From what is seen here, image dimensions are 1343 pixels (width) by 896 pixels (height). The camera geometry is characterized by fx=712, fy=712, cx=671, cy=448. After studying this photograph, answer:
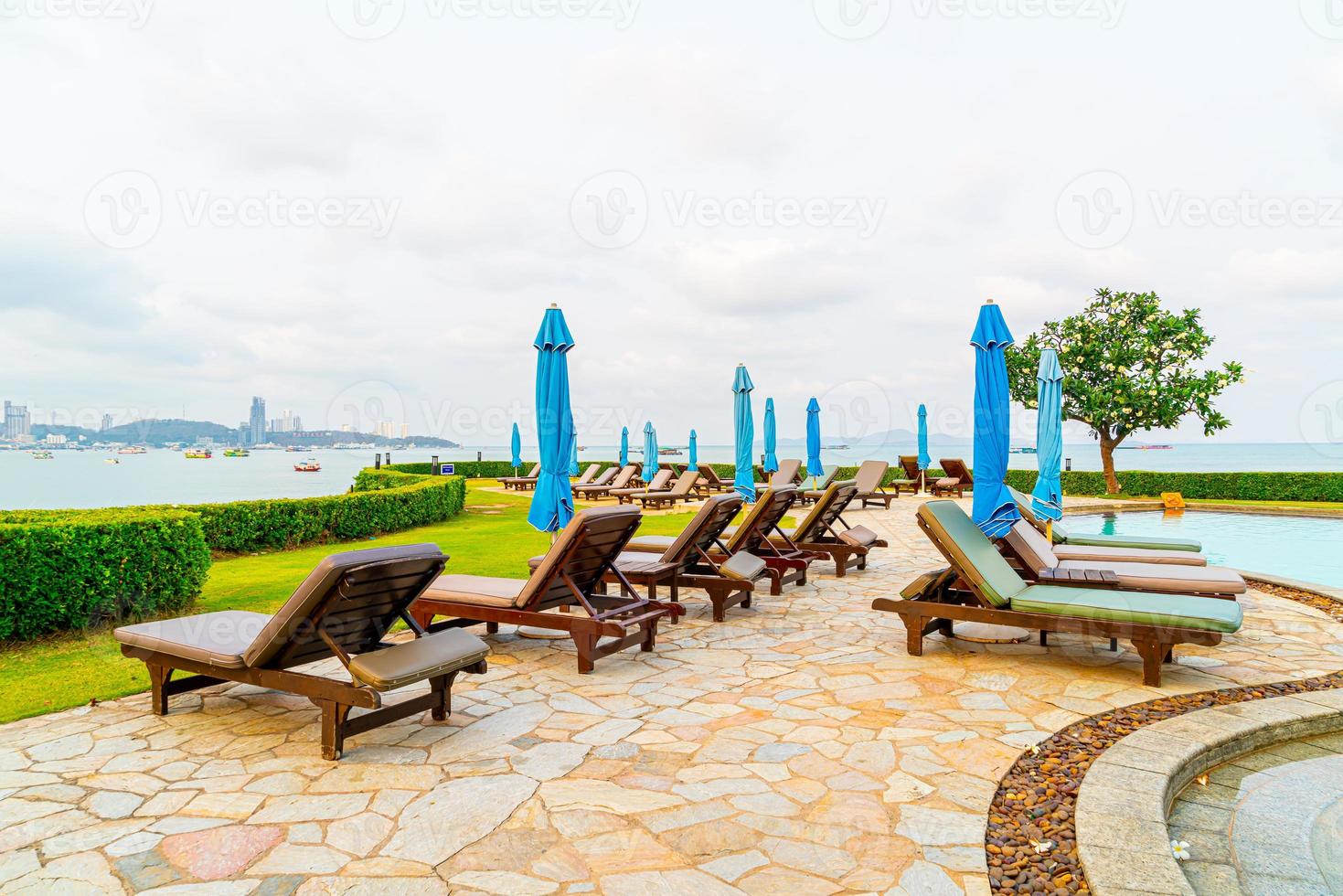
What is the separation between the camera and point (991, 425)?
20.6ft

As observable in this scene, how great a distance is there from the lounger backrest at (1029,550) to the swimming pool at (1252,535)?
4.48 metres

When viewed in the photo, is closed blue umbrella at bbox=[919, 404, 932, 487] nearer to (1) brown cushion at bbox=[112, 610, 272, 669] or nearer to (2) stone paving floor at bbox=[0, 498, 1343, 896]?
(2) stone paving floor at bbox=[0, 498, 1343, 896]

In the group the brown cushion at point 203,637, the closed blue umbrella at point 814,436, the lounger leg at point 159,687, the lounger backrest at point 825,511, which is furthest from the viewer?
the closed blue umbrella at point 814,436

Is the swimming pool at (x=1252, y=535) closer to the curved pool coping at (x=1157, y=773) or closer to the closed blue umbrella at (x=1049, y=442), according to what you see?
the closed blue umbrella at (x=1049, y=442)

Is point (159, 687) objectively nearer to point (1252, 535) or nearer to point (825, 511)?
point (825, 511)

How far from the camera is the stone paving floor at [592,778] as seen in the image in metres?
2.50

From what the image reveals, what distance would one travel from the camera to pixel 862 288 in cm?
2061

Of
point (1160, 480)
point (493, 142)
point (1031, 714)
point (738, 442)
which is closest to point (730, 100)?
point (493, 142)

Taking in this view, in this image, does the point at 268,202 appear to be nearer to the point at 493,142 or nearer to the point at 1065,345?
the point at 493,142

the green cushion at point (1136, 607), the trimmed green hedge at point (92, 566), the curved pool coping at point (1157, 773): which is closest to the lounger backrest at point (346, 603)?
the curved pool coping at point (1157, 773)

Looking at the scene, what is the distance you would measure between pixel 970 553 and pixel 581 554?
9.42 ft

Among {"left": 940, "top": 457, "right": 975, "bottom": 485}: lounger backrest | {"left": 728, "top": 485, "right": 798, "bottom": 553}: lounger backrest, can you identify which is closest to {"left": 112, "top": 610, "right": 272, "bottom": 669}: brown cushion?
{"left": 728, "top": 485, "right": 798, "bottom": 553}: lounger backrest

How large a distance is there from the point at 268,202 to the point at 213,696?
20.4 ft

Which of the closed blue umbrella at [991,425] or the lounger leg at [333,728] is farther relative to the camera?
the closed blue umbrella at [991,425]
